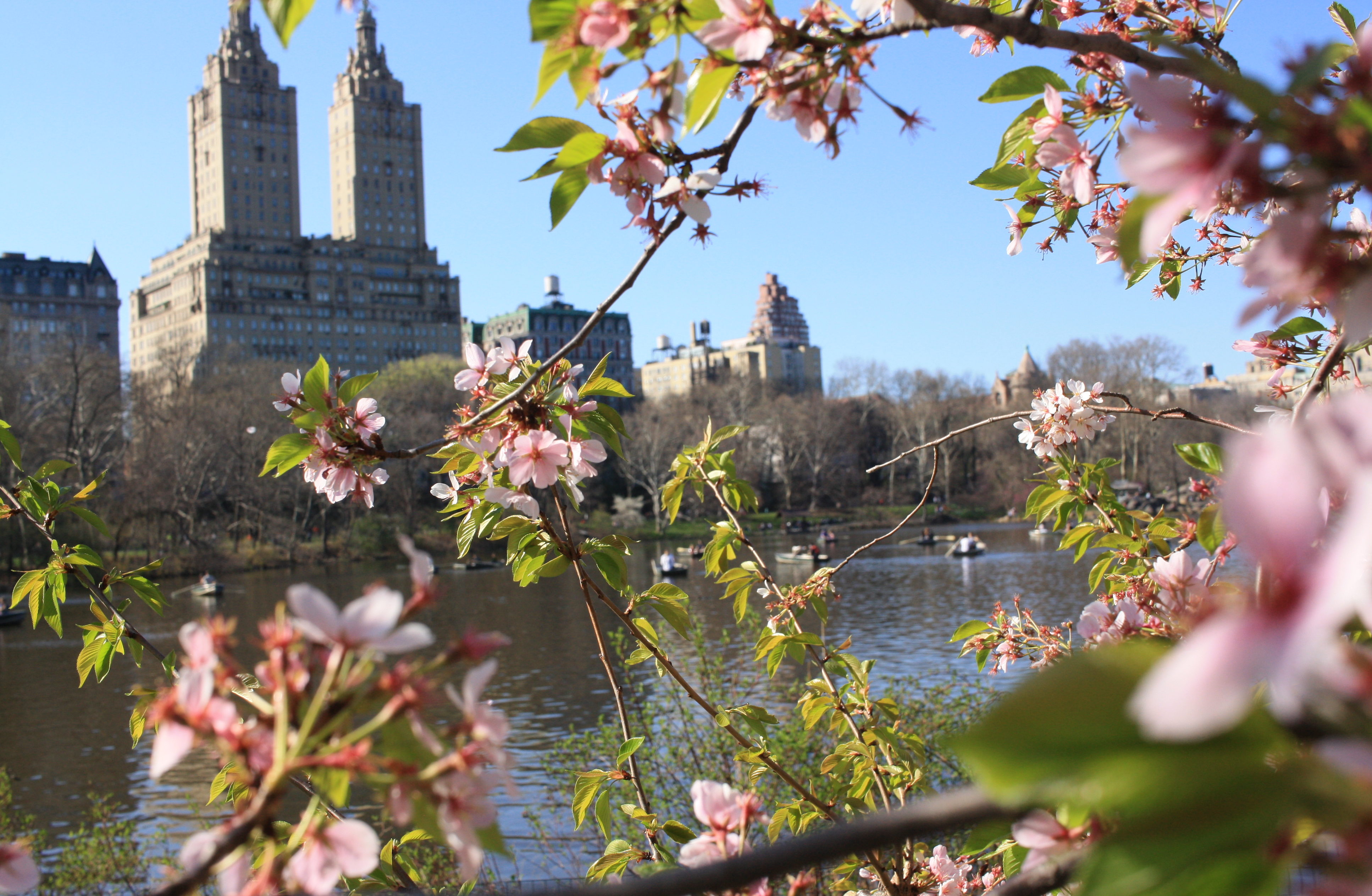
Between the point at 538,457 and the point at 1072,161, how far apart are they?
90cm

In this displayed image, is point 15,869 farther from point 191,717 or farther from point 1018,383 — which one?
point 1018,383

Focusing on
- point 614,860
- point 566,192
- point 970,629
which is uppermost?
point 566,192

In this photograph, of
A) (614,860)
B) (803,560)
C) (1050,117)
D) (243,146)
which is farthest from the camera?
(243,146)

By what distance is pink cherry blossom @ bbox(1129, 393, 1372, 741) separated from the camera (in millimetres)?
346

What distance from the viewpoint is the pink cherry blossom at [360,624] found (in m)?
0.56

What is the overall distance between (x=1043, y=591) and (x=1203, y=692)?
24.7 metres

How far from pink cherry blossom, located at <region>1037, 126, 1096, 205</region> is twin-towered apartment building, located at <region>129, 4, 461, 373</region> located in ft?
277

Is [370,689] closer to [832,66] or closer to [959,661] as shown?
[832,66]

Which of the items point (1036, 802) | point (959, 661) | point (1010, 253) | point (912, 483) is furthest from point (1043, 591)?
point (912, 483)

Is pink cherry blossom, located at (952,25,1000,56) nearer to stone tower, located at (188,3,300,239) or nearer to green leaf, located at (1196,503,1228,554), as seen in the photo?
green leaf, located at (1196,503,1228,554)

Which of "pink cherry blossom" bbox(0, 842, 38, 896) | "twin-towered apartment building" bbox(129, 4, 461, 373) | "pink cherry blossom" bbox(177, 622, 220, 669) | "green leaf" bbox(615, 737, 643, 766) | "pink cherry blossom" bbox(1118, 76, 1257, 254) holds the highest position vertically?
"twin-towered apartment building" bbox(129, 4, 461, 373)

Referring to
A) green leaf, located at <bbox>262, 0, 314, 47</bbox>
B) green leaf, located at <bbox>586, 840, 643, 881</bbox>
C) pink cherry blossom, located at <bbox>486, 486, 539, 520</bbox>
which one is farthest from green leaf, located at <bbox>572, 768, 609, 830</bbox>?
green leaf, located at <bbox>262, 0, 314, 47</bbox>

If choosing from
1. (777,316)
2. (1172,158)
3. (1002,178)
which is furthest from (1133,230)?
(777,316)

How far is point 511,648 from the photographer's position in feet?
59.1
